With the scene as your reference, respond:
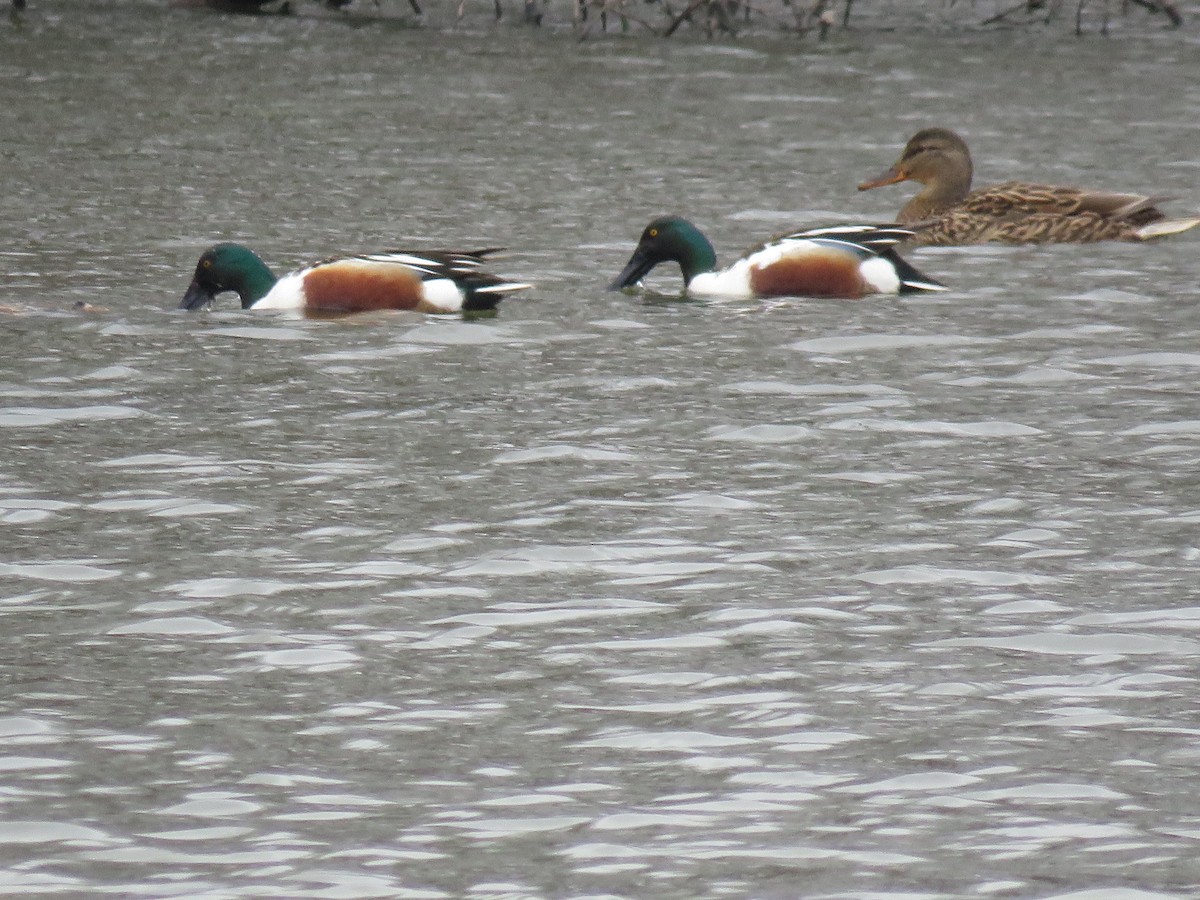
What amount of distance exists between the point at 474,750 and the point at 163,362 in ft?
17.6

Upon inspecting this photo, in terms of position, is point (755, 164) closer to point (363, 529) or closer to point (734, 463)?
point (734, 463)

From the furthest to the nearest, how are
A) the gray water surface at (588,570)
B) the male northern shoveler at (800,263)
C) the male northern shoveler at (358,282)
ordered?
1. the male northern shoveler at (800,263)
2. the male northern shoveler at (358,282)
3. the gray water surface at (588,570)

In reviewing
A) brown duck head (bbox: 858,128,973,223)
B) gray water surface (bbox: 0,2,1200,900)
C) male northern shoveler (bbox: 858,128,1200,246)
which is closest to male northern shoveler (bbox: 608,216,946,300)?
gray water surface (bbox: 0,2,1200,900)

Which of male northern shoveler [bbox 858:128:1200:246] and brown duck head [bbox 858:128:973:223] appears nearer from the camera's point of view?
male northern shoveler [bbox 858:128:1200:246]

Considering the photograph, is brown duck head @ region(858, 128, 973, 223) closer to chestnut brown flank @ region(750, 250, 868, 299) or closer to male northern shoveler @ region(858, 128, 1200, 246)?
male northern shoveler @ region(858, 128, 1200, 246)

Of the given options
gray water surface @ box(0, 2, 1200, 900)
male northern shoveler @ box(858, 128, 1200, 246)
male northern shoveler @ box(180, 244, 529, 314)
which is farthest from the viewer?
male northern shoveler @ box(858, 128, 1200, 246)

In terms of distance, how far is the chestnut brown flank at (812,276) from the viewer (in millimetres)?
12781

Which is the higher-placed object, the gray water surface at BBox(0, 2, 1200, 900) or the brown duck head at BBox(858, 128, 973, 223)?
the brown duck head at BBox(858, 128, 973, 223)

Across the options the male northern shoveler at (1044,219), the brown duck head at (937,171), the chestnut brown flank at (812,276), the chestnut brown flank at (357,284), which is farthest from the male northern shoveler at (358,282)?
the brown duck head at (937,171)

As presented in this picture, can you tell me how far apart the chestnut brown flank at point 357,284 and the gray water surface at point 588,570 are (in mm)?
161

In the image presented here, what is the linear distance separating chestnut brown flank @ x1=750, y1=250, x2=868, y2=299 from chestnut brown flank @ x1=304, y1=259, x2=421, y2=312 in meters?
1.91

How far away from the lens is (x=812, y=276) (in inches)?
505

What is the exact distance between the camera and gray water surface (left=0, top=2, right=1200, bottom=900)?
213 inches

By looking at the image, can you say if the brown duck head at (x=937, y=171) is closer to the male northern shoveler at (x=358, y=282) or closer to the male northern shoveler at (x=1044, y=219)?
the male northern shoveler at (x=1044, y=219)
